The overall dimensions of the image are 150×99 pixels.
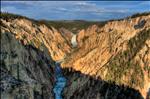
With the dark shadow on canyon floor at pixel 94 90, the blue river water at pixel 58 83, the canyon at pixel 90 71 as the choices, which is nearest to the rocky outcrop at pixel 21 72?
the canyon at pixel 90 71

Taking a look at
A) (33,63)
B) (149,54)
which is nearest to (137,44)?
(149,54)

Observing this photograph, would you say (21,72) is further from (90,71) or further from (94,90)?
(90,71)

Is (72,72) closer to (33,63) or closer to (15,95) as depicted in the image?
(33,63)

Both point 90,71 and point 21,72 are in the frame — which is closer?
point 21,72

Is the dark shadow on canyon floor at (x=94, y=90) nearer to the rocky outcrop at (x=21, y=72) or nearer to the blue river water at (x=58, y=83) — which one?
the blue river water at (x=58, y=83)

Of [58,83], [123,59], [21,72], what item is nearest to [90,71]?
[58,83]

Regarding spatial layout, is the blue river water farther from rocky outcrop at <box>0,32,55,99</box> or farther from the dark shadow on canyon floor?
rocky outcrop at <box>0,32,55,99</box>
